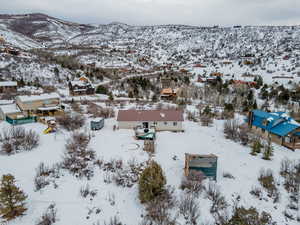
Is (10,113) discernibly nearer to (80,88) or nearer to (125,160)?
(125,160)

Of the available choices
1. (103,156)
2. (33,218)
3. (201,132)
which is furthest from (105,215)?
(201,132)

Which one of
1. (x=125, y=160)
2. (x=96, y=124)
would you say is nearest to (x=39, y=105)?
(x=96, y=124)

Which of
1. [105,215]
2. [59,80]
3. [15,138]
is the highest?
[59,80]

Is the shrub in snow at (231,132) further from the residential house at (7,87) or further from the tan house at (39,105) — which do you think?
the residential house at (7,87)

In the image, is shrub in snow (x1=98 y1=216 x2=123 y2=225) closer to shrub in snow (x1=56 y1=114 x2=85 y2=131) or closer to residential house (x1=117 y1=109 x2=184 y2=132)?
residential house (x1=117 y1=109 x2=184 y2=132)

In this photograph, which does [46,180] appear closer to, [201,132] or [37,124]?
[37,124]

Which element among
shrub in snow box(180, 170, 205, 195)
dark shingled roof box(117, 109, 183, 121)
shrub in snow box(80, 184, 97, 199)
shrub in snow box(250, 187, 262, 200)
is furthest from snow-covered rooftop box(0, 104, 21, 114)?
shrub in snow box(250, 187, 262, 200)
